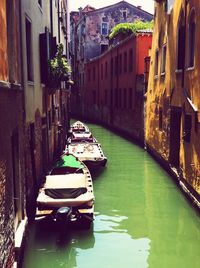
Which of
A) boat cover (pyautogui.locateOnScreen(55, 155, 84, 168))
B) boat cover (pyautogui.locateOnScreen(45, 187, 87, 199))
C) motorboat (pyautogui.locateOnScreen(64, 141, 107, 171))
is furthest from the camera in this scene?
motorboat (pyautogui.locateOnScreen(64, 141, 107, 171))

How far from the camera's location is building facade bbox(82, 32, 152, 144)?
2275 centimetres

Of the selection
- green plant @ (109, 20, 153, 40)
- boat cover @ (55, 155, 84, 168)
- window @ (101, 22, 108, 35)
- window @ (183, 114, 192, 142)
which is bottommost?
boat cover @ (55, 155, 84, 168)

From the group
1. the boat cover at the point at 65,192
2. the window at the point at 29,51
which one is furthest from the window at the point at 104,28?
the boat cover at the point at 65,192

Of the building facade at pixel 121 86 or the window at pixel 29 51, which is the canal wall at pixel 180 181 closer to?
the building facade at pixel 121 86

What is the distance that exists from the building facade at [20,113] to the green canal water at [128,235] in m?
0.88

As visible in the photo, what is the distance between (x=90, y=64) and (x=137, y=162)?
2484 centimetres

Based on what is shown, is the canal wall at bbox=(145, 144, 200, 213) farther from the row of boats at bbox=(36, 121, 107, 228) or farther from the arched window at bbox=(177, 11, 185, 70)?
the arched window at bbox=(177, 11, 185, 70)

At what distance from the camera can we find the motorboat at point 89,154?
46.7 ft

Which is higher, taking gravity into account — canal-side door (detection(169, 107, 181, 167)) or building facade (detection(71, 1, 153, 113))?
building facade (detection(71, 1, 153, 113))

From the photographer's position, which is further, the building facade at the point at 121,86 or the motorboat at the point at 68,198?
the building facade at the point at 121,86

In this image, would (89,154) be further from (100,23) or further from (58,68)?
(100,23)

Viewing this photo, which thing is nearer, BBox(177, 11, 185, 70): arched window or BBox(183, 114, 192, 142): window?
BBox(183, 114, 192, 142): window

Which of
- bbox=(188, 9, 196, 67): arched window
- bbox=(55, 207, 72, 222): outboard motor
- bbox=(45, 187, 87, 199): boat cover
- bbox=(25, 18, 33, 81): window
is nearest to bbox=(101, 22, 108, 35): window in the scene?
bbox=(188, 9, 196, 67): arched window

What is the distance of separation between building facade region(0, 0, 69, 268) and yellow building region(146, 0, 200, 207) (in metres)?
4.70
